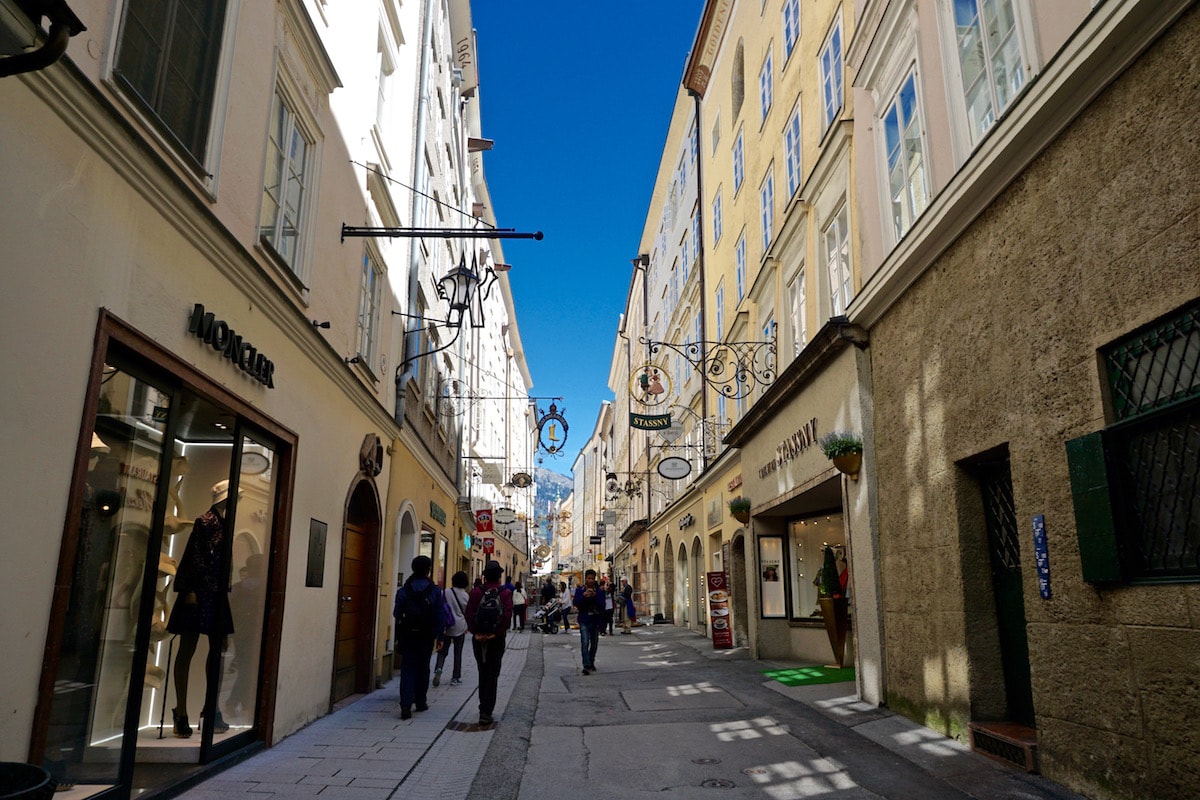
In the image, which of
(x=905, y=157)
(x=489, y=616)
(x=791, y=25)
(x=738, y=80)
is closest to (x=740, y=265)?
(x=738, y=80)

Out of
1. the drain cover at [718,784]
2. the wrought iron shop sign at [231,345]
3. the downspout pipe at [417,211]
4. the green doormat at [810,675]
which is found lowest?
the drain cover at [718,784]

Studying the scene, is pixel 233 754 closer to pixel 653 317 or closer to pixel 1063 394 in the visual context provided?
pixel 1063 394

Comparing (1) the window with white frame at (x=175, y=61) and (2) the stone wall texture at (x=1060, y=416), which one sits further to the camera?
(1) the window with white frame at (x=175, y=61)

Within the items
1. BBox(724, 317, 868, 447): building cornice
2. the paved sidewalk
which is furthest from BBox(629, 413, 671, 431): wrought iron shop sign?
the paved sidewalk

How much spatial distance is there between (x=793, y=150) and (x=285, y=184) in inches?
372

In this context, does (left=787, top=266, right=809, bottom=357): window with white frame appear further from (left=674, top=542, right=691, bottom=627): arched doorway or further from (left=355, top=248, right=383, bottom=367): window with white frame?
(left=674, top=542, right=691, bottom=627): arched doorway

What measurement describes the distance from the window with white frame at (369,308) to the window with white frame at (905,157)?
6.95 metres

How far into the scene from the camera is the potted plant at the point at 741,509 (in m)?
16.7

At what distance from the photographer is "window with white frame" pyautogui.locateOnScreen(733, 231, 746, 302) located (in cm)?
1884

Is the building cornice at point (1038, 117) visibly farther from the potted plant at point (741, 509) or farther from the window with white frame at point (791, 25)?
the potted plant at point (741, 509)

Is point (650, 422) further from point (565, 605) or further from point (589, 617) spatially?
point (565, 605)

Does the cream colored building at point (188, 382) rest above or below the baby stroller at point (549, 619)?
above

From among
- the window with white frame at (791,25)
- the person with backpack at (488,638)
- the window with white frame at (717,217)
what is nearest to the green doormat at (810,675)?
the person with backpack at (488,638)

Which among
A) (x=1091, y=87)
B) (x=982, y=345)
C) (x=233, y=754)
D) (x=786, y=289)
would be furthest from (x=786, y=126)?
(x=233, y=754)
